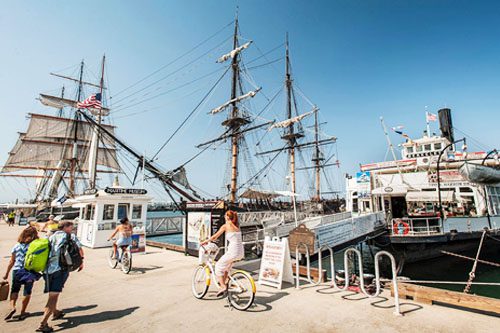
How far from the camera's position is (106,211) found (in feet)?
40.1

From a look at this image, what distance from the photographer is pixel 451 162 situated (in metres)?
20.4

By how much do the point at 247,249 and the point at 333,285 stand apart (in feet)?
30.2

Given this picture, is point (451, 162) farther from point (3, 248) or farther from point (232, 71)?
point (3, 248)

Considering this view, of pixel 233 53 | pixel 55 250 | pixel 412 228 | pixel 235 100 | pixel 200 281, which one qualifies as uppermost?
pixel 233 53

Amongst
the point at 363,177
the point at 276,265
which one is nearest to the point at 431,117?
the point at 363,177

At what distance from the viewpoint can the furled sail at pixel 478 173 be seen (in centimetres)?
1516

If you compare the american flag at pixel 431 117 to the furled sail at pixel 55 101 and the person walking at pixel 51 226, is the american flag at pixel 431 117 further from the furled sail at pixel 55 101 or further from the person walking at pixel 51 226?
the furled sail at pixel 55 101

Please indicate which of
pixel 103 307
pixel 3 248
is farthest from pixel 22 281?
pixel 3 248

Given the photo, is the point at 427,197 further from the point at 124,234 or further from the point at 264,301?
the point at 124,234

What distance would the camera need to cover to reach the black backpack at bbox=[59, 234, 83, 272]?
4059mm

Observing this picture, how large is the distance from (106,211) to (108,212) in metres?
0.11

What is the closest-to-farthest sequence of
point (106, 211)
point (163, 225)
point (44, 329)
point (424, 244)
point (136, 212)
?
1. point (44, 329)
2. point (106, 211)
3. point (136, 212)
4. point (424, 244)
5. point (163, 225)

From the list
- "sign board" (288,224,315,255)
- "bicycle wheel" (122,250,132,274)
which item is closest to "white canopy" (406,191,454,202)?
"sign board" (288,224,315,255)

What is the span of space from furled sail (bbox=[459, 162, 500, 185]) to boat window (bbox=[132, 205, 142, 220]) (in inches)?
784
